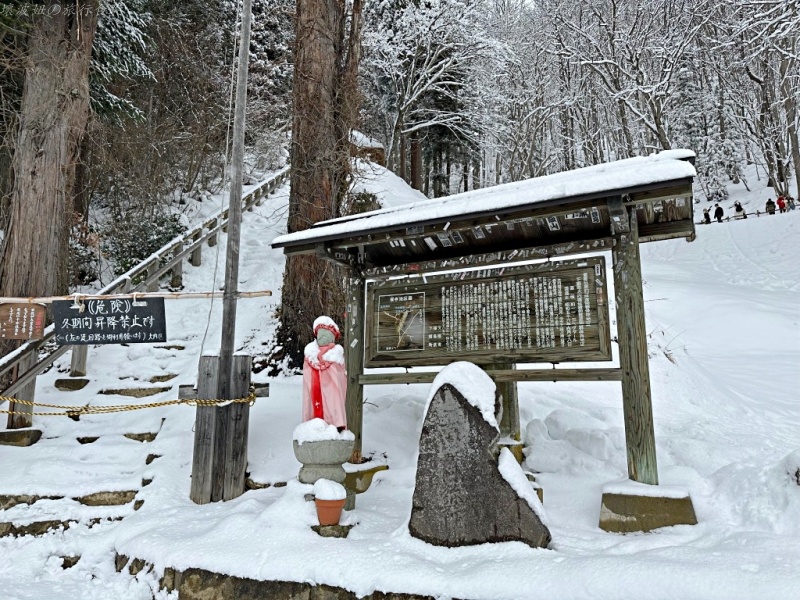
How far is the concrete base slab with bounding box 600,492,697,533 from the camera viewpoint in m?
4.10

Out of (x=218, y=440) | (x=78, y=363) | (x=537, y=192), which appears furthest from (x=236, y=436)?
(x=78, y=363)

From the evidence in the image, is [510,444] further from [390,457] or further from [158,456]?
[158,456]

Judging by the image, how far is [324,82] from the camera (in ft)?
27.1

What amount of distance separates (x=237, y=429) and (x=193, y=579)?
1724mm

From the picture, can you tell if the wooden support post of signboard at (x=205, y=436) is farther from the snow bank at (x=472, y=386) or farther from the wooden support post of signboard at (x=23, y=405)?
the wooden support post of signboard at (x=23, y=405)

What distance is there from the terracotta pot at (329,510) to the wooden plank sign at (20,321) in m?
4.49

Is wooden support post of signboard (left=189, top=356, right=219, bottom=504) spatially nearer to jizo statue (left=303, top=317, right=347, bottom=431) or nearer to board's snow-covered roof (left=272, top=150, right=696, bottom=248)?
jizo statue (left=303, top=317, right=347, bottom=431)

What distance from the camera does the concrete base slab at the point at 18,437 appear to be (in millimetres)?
6535

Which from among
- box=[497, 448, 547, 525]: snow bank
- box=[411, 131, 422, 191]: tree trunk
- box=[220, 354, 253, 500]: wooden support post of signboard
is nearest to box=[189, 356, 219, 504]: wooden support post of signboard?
box=[220, 354, 253, 500]: wooden support post of signboard

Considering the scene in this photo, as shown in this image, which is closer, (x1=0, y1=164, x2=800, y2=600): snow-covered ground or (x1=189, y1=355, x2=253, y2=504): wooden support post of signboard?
(x1=0, y1=164, x2=800, y2=600): snow-covered ground

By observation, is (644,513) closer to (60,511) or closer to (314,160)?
(60,511)

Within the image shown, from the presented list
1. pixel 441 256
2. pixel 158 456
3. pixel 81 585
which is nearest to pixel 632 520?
pixel 441 256

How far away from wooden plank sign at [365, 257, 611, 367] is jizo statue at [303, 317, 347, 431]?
32.0 inches

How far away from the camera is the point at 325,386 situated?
506cm
